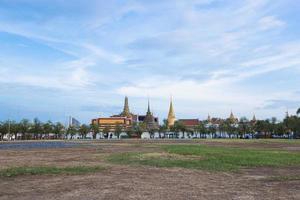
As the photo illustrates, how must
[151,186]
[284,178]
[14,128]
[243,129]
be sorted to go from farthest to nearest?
[243,129] < [14,128] < [284,178] < [151,186]

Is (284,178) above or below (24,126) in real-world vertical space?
below

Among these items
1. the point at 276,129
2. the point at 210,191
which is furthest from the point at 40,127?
the point at 210,191

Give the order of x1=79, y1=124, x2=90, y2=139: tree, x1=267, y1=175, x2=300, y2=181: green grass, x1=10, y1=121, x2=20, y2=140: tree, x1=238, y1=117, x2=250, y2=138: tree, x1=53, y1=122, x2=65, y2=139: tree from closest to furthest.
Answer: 1. x1=267, y1=175, x2=300, y2=181: green grass
2. x1=10, y1=121, x2=20, y2=140: tree
3. x1=53, y1=122, x2=65, y2=139: tree
4. x1=238, y1=117, x2=250, y2=138: tree
5. x1=79, y1=124, x2=90, y2=139: tree

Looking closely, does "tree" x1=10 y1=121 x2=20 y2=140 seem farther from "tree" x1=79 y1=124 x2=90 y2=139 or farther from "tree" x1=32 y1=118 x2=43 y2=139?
"tree" x1=79 y1=124 x2=90 y2=139

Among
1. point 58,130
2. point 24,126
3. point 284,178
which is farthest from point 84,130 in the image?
point 284,178

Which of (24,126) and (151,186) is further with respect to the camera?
(24,126)

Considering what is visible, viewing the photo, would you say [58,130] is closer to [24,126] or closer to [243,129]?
[24,126]

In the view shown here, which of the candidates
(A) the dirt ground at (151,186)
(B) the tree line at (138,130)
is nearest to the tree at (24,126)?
(B) the tree line at (138,130)

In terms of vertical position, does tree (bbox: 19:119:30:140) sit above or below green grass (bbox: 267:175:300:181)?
above

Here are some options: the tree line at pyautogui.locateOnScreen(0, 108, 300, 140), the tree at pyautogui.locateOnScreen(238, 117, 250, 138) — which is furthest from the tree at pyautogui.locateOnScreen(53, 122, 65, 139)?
the tree at pyautogui.locateOnScreen(238, 117, 250, 138)

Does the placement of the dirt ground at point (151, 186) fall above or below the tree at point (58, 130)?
below

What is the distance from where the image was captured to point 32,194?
15523 mm

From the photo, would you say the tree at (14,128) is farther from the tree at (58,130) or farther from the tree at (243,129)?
the tree at (243,129)

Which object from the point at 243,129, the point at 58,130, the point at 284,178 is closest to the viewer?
the point at 284,178
